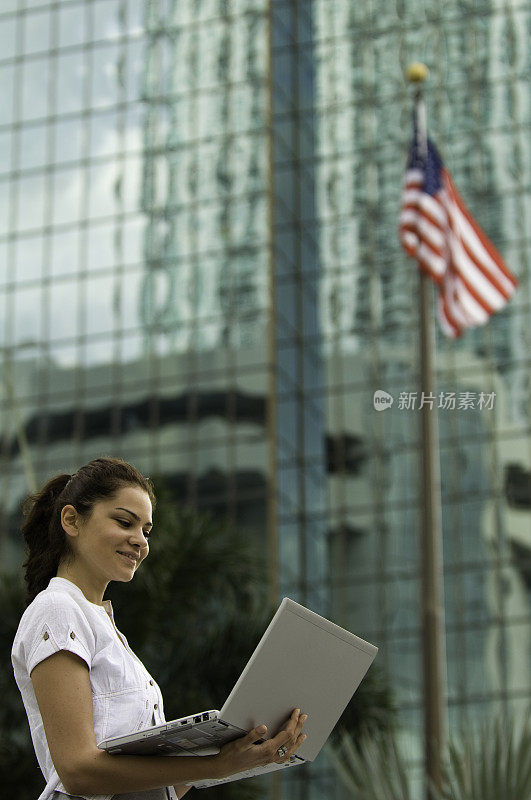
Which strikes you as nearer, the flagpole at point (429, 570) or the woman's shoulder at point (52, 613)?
the woman's shoulder at point (52, 613)

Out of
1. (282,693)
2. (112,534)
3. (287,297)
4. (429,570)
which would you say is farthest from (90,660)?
(287,297)

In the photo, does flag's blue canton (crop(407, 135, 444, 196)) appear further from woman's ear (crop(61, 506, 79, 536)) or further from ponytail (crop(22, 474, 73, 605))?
woman's ear (crop(61, 506, 79, 536))

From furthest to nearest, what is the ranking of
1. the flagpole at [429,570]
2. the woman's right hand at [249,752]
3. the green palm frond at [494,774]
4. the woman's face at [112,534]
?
the flagpole at [429,570]
the green palm frond at [494,774]
the woman's face at [112,534]
the woman's right hand at [249,752]

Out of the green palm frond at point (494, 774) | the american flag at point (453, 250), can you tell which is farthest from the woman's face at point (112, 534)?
the american flag at point (453, 250)

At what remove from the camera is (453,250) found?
16719mm

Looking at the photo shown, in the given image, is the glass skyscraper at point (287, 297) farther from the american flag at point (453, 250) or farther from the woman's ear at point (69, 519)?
the woman's ear at point (69, 519)

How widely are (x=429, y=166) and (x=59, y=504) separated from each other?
551 inches

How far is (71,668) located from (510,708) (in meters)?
31.6

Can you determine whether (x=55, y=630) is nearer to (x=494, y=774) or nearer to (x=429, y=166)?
(x=494, y=774)

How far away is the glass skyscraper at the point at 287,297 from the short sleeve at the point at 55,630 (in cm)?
3032

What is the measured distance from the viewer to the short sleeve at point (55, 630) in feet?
10.5

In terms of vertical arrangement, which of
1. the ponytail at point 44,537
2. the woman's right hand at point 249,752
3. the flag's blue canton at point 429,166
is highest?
the flag's blue canton at point 429,166

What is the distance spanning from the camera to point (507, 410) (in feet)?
117

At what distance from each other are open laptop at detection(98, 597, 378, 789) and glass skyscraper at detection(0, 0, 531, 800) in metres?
30.1
